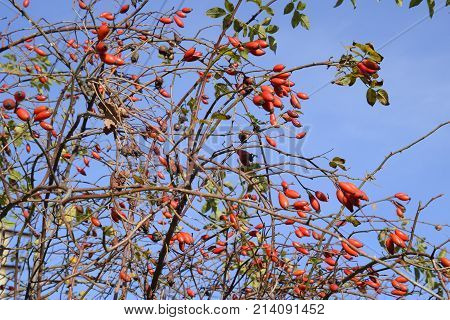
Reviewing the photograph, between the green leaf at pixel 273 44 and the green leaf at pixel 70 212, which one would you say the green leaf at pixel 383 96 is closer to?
the green leaf at pixel 273 44

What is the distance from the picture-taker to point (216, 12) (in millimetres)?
2383

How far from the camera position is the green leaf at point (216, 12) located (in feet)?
7.79

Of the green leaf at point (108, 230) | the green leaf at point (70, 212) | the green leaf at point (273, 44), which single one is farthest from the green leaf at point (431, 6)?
the green leaf at point (70, 212)

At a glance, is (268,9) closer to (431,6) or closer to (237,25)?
(237,25)

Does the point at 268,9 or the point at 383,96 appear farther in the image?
the point at 268,9

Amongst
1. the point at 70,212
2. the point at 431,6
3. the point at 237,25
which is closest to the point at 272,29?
the point at 237,25

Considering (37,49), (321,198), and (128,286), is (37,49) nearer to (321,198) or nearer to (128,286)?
(128,286)

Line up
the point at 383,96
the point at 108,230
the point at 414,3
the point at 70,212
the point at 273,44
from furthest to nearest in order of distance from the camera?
the point at 70,212, the point at 108,230, the point at 273,44, the point at 414,3, the point at 383,96

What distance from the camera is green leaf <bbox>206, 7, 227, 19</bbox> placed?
2375 millimetres

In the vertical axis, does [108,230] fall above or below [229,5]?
below

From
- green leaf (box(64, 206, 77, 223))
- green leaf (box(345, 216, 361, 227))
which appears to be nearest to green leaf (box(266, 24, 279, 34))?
green leaf (box(345, 216, 361, 227))

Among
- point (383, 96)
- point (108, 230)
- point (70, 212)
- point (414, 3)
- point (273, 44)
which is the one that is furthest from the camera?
point (70, 212)
